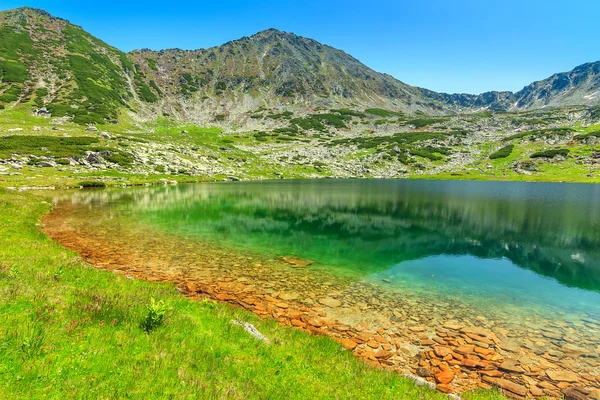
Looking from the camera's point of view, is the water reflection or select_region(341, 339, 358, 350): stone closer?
select_region(341, 339, 358, 350): stone

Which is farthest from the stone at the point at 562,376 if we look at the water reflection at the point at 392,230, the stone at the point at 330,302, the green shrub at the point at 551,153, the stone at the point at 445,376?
the green shrub at the point at 551,153

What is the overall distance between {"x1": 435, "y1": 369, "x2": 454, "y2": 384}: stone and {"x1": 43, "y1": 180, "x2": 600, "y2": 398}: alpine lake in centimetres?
6

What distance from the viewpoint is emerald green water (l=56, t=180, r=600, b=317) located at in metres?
21.5

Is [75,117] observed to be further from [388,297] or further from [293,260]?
[388,297]

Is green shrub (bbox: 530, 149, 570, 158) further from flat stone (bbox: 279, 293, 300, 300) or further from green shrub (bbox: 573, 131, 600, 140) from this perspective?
flat stone (bbox: 279, 293, 300, 300)

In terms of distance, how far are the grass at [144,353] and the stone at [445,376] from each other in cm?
111

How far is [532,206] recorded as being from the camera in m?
60.7

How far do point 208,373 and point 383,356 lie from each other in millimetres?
7880

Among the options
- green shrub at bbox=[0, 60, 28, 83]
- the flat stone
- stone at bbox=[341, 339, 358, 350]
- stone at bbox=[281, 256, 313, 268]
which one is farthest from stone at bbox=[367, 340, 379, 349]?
green shrub at bbox=[0, 60, 28, 83]

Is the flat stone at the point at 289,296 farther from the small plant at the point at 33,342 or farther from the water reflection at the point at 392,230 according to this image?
the small plant at the point at 33,342

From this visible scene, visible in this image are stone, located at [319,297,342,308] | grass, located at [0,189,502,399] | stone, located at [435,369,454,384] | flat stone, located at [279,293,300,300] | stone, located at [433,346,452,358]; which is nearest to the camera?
grass, located at [0,189,502,399]

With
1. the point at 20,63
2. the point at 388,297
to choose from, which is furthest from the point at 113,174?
the point at 20,63

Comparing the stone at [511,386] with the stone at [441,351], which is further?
the stone at [441,351]

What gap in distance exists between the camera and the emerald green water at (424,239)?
21484mm
